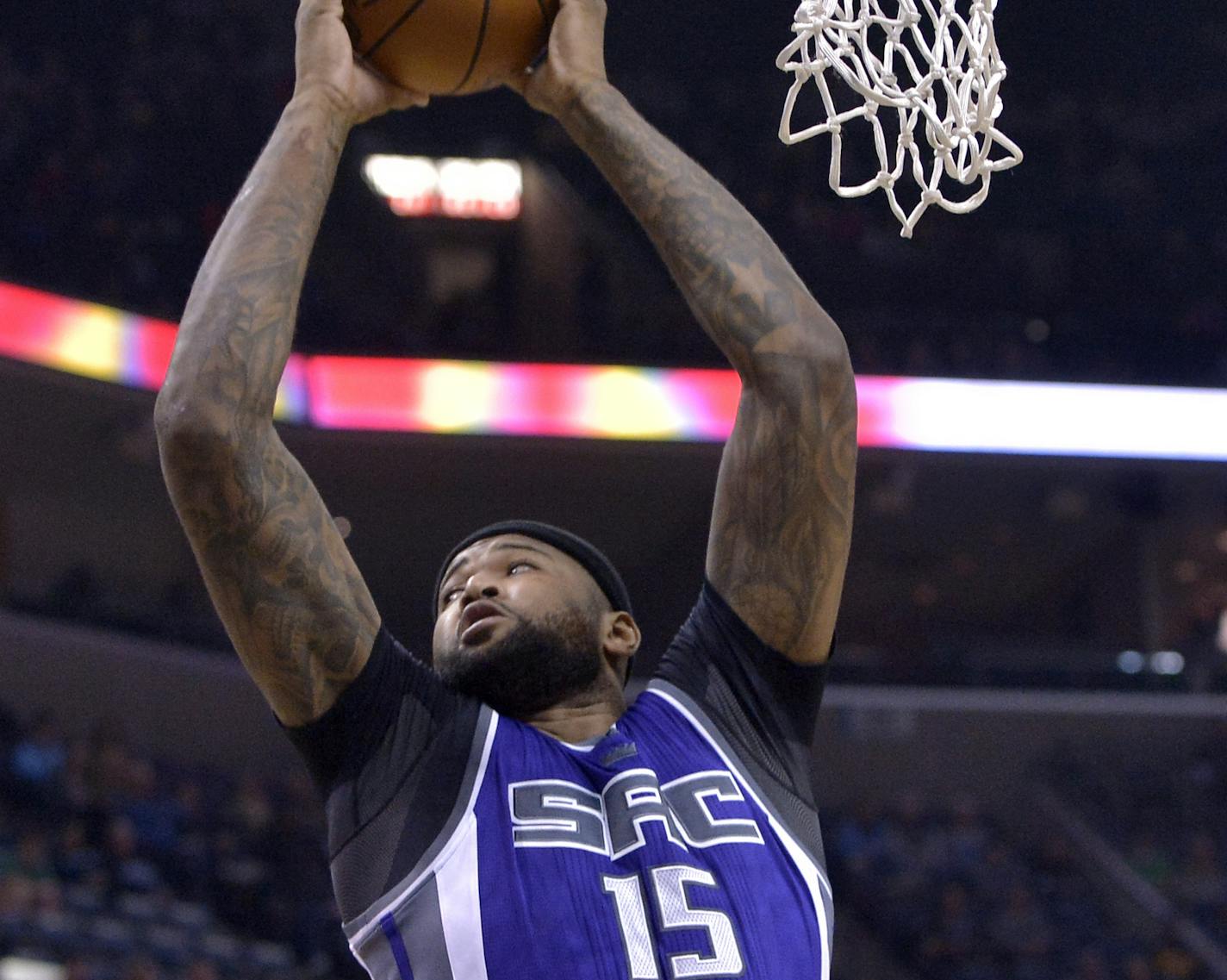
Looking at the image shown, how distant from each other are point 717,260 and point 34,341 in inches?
379

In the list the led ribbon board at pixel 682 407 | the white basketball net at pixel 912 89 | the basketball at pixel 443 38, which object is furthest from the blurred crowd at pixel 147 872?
the white basketball net at pixel 912 89

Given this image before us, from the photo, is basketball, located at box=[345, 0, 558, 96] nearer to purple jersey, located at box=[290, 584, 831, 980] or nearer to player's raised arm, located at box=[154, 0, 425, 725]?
player's raised arm, located at box=[154, 0, 425, 725]

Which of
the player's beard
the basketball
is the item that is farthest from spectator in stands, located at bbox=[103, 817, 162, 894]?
the basketball

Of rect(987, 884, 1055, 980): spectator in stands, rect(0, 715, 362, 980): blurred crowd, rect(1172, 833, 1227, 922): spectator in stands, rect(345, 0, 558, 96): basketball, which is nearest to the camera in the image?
rect(345, 0, 558, 96): basketball

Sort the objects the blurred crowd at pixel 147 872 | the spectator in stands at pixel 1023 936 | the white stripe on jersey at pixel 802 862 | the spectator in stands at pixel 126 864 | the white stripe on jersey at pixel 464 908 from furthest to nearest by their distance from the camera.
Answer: the spectator in stands at pixel 1023 936 < the spectator in stands at pixel 126 864 < the blurred crowd at pixel 147 872 < the white stripe on jersey at pixel 802 862 < the white stripe on jersey at pixel 464 908

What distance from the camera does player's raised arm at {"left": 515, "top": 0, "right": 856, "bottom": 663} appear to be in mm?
2016

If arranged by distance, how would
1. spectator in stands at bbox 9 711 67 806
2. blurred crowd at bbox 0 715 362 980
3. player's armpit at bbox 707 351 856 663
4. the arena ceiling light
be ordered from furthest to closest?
the arena ceiling light, spectator in stands at bbox 9 711 67 806, blurred crowd at bbox 0 715 362 980, player's armpit at bbox 707 351 856 663

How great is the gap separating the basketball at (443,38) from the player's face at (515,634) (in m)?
0.64

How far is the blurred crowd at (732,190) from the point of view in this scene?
11.9m

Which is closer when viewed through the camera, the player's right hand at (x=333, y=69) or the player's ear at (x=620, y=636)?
the player's right hand at (x=333, y=69)

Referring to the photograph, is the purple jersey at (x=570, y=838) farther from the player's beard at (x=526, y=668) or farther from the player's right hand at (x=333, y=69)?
the player's right hand at (x=333, y=69)

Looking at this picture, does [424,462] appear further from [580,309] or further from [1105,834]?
[1105,834]

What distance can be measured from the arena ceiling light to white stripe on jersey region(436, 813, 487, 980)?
40.2ft

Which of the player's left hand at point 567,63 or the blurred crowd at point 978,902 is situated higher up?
the player's left hand at point 567,63
